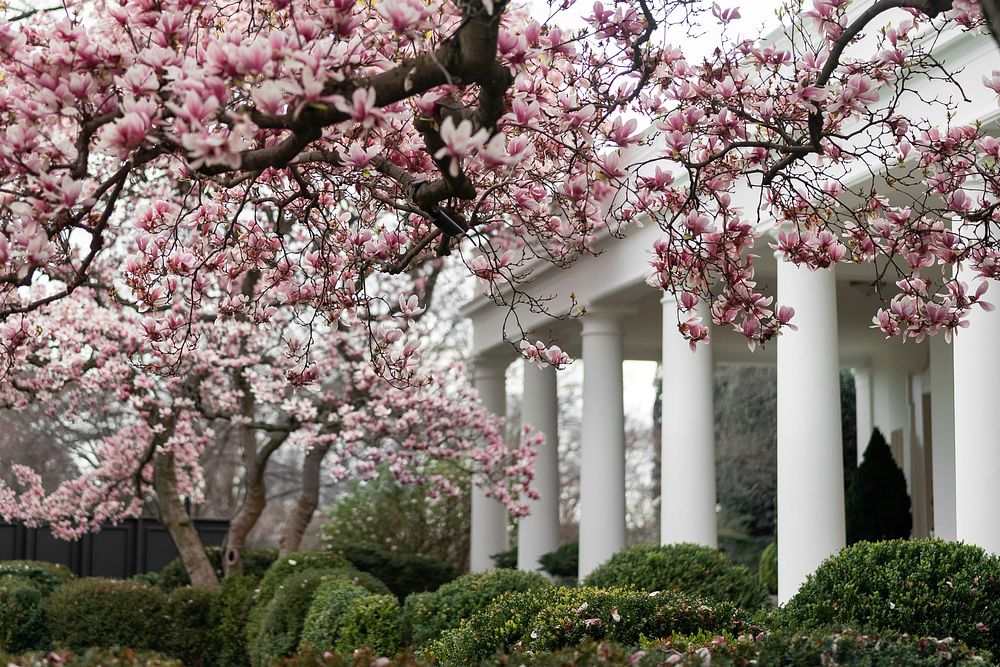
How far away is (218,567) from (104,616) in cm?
396

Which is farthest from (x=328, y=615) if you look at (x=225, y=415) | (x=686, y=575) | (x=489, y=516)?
(x=489, y=516)

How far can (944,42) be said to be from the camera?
8.56 m

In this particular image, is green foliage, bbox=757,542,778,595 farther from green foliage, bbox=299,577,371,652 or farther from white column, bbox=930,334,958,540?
green foliage, bbox=299,577,371,652

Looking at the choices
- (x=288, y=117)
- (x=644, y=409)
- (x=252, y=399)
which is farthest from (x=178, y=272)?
(x=644, y=409)

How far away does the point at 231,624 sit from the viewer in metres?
13.7

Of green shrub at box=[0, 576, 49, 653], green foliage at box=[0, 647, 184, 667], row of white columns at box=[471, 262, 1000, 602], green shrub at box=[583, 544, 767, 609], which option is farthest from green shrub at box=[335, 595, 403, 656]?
green foliage at box=[0, 647, 184, 667]

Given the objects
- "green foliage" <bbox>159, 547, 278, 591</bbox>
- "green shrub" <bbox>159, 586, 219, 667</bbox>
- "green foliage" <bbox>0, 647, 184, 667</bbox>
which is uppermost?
"green foliage" <bbox>0, 647, 184, 667</bbox>

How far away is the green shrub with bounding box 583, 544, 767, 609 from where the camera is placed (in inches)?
394

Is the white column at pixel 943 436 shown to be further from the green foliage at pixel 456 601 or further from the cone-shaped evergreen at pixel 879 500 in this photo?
the green foliage at pixel 456 601

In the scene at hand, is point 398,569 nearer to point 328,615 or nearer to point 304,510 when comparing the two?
point 304,510

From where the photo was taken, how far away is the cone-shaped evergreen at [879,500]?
16750mm

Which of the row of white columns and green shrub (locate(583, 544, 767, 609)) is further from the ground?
the row of white columns

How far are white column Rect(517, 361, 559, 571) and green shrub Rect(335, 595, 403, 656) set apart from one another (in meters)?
6.83

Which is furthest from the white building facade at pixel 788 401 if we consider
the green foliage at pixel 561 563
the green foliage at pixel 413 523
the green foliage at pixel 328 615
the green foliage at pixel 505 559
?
the green foliage at pixel 413 523
